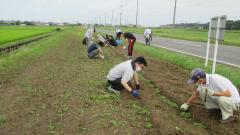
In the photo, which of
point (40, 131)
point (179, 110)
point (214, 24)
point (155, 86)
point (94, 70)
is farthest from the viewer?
point (94, 70)

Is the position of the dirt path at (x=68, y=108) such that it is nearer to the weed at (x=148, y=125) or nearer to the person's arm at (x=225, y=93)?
the weed at (x=148, y=125)

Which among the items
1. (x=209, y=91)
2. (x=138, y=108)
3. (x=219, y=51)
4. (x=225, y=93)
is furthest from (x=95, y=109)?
(x=219, y=51)

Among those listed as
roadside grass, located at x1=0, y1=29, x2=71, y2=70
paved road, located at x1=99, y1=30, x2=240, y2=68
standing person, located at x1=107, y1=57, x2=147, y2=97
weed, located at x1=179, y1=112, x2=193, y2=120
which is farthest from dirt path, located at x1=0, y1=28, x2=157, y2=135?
paved road, located at x1=99, y1=30, x2=240, y2=68

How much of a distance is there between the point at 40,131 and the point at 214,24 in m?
7.07

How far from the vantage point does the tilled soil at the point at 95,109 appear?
573cm

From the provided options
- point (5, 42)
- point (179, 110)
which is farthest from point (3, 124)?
point (5, 42)

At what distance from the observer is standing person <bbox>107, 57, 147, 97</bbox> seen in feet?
23.7

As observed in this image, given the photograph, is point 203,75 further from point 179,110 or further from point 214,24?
point 214,24

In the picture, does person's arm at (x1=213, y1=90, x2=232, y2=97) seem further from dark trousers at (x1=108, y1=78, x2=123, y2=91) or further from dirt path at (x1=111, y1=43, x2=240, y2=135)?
dark trousers at (x1=108, y1=78, x2=123, y2=91)

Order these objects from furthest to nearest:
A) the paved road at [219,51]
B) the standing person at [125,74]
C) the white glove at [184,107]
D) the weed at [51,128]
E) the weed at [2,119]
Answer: the paved road at [219,51], the standing person at [125,74], the white glove at [184,107], the weed at [2,119], the weed at [51,128]

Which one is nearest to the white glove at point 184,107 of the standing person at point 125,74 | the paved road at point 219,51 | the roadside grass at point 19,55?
the standing person at point 125,74

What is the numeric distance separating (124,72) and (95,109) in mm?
1418

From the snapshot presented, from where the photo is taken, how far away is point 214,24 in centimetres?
1055

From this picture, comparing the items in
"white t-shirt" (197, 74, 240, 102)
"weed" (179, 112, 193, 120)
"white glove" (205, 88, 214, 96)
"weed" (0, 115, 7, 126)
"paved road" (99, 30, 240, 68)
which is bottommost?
"paved road" (99, 30, 240, 68)
